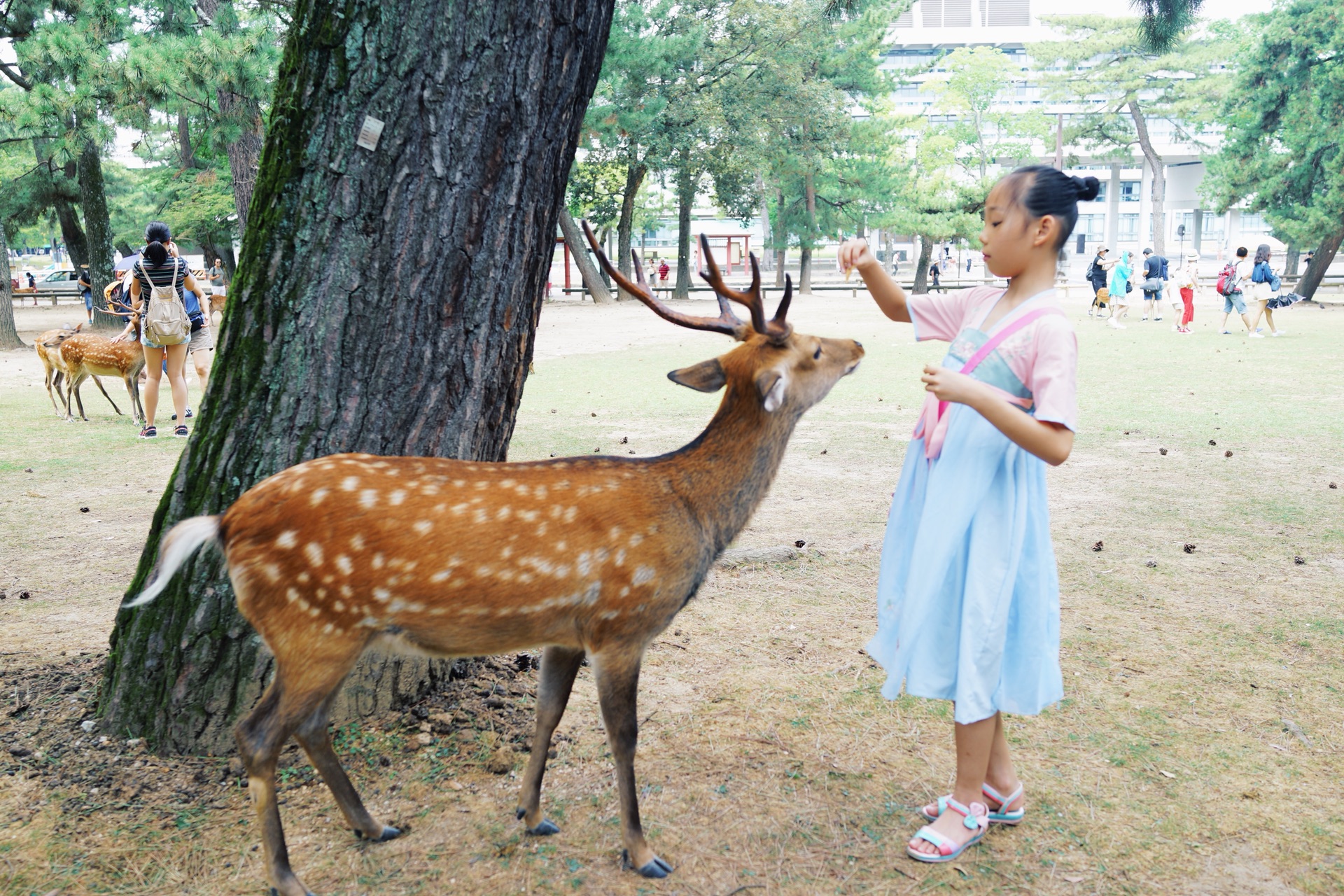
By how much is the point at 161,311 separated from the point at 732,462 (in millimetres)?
7056

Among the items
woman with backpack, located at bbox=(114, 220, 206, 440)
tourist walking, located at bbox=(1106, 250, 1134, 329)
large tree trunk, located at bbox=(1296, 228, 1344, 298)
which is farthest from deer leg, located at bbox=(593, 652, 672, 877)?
large tree trunk, located at bbox=(1296, 228, 1344, 298)

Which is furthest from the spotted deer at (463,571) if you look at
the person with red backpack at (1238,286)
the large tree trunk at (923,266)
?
the large tree trunk at (923,266)

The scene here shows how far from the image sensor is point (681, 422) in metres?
9.38

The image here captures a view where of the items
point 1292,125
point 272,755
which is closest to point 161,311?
point 272,755

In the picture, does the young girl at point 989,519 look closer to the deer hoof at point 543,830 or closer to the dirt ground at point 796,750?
the dirt ground at point 796,750

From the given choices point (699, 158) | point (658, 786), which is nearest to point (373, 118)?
point (658, 786)

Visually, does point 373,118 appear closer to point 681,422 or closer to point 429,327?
point 429,327

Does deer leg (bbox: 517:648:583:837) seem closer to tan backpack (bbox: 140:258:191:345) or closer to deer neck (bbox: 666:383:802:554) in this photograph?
deer neck (bbox: 666:383:802:554)

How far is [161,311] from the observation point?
8406mm

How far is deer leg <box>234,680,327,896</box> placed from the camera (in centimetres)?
246

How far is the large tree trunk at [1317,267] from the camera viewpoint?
24141 millimetres

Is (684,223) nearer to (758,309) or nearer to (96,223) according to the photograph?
(96,223)

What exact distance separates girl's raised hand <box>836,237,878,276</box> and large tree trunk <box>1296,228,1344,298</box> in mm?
25646

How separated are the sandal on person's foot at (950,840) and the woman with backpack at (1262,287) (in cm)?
1595
